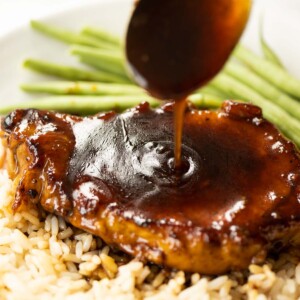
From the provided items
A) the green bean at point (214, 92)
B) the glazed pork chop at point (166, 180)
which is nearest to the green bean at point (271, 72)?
the green bean at point (214, 92)

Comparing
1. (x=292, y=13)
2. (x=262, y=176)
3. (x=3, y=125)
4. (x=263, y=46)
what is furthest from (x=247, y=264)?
(x=292, y=13)

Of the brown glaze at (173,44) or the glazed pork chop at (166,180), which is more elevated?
the brown glaze at (173,44)

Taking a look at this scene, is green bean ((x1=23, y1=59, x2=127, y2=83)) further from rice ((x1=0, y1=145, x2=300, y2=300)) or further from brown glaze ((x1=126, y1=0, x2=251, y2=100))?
brown glaze ((x1=126, y1=0, x2=251, y2=100))

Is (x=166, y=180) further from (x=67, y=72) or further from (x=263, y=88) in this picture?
(x=67, y=72)

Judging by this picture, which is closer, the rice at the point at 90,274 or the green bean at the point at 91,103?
the rice at the point at 90,274

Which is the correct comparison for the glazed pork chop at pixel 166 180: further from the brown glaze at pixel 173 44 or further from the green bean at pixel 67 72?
the green bean at pixel 67 72

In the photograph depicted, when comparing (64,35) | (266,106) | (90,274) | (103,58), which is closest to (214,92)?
(266,106)

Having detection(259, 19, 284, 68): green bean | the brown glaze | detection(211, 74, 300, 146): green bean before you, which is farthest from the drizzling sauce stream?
detection(259, 19, 284, 68): green bean
